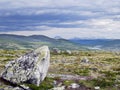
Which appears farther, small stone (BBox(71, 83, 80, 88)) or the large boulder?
small stone (BBox(71, 83, 80, 88))

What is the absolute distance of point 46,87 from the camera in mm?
41844

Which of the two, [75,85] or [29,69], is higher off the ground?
[29,69]

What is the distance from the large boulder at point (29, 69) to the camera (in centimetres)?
4278

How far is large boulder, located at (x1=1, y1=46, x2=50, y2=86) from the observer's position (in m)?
42.8

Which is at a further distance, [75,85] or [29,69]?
[29,69]

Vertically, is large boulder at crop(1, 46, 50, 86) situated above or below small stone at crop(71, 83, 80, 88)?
above

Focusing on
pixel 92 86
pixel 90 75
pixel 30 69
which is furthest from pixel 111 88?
pixel 30 69

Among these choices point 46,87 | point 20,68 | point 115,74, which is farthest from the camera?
point 115,74

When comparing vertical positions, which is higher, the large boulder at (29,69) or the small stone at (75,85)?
the large boulder at (29,69)

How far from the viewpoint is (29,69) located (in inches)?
1732

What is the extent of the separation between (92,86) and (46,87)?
6.57 m

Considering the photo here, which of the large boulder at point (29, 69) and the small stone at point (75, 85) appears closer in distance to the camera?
the large boulder at point (29, 69)

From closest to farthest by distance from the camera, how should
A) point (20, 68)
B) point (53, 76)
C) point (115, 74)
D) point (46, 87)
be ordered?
1. point (46, 87)
2. point (20, 68)
3. point (53, 76)
4. point (115, 74)

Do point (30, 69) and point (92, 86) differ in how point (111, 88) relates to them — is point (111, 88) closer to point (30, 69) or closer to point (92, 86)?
point (92, 86)
